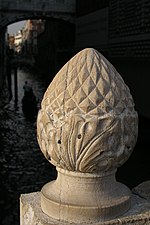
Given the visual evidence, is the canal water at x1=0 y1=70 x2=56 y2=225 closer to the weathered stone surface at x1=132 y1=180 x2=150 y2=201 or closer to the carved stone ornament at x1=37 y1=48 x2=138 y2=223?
the weathered stone surface at x1=132 y1=180 x2=150 y2=201

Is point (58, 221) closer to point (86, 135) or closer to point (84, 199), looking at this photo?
point (84, 199)

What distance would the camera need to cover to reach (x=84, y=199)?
6.57 feet

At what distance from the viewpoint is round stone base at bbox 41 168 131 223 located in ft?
6.44

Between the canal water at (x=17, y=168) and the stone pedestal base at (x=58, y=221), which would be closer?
the stone pedestal base at (x=58, y=221)

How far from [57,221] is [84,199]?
0.17 meters

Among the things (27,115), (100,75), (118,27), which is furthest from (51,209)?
(27,115)

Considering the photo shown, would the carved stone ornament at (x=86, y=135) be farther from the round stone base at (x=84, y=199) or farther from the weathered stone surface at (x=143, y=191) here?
the weathered stone surface at (x=143, y=191)

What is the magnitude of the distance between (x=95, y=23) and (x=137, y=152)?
887 centimetres

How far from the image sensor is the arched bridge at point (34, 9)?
23.0 meters

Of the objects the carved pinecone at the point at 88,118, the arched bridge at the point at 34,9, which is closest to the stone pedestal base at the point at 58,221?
the carved pinecone at the point at 88,118

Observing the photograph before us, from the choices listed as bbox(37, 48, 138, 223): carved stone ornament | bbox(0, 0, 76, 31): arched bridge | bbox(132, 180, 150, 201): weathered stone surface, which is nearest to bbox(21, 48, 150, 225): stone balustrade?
bbox(37, 48, 138, 223): carved stone ornament

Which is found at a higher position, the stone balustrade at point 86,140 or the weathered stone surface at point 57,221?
the stone balustrade at point 86,140

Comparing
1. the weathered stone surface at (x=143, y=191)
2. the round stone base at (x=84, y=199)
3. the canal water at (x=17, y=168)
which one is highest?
the round stone base at (x=84, y=199)

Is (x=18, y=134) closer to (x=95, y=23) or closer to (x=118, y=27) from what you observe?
(x=118, y=27)
